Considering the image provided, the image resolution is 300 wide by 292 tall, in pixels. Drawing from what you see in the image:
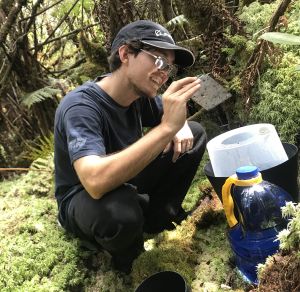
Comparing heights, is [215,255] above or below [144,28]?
below

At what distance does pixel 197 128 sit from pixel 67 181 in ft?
3.05

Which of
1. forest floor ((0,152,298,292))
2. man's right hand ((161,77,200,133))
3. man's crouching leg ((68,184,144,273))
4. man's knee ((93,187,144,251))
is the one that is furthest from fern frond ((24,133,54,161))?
man's right hand ((161,77,200,133))

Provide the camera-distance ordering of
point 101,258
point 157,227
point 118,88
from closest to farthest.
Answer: point 118,88 < point 101,258 < point 157,227

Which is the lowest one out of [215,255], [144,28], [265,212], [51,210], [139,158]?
[215,255]

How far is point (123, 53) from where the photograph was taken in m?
2.16

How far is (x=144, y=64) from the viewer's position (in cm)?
211

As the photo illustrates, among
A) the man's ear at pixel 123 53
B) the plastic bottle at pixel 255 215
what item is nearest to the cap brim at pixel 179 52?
the man's ear at pixel 123 53

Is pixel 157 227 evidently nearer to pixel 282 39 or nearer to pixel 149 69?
pixel 149 69

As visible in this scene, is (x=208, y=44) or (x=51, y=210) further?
(x=208, y=44)

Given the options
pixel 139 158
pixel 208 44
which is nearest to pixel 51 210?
pixel 139 158

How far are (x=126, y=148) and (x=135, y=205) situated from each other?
0.34m

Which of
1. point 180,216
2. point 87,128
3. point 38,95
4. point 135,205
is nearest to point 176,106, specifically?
point 87,128

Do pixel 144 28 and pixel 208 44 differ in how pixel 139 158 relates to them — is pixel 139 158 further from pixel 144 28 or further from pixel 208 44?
pixel 208 44

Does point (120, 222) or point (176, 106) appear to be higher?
point (176, 106)
